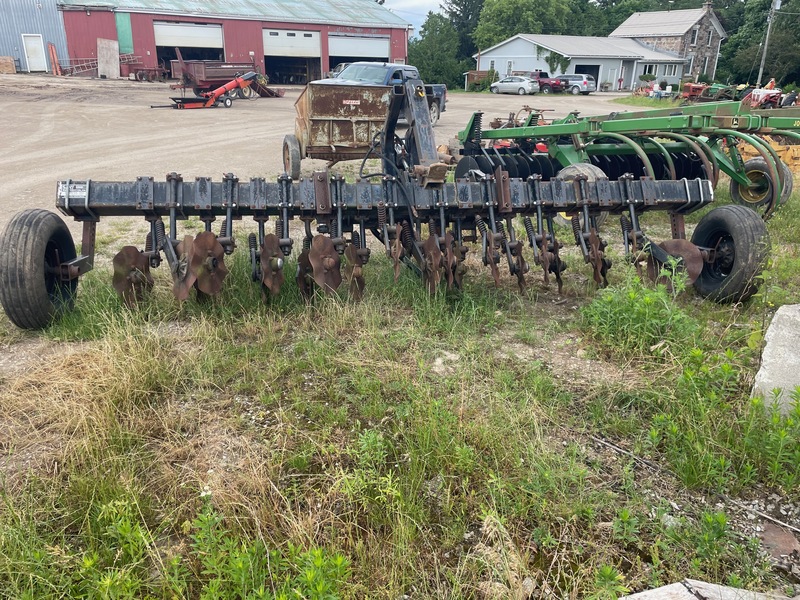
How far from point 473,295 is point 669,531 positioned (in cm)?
234

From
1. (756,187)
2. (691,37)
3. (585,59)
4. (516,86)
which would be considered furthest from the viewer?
(691,37)

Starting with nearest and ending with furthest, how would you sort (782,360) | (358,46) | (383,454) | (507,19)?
1. (383,454)
2. (782,360)
3. (358,46)
4. (507,19)

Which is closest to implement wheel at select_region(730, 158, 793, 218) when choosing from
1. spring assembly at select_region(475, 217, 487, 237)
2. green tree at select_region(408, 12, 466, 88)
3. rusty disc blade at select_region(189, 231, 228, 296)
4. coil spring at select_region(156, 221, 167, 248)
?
spring assembly at select_region(475, 217, 487, 237)

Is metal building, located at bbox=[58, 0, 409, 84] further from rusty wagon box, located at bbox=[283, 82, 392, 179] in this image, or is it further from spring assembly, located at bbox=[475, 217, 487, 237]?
spring assembly, located at bbox=[475, 217, 487, 237]

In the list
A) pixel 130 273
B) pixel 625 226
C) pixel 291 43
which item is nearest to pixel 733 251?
pixel 625 226

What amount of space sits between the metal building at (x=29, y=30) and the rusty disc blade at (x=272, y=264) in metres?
Result: 35.8

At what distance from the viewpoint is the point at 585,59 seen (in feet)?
153

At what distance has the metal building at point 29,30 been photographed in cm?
3188

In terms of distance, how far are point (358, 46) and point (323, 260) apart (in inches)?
1445

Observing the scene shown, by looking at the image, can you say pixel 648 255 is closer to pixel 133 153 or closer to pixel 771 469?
pixel 771 469

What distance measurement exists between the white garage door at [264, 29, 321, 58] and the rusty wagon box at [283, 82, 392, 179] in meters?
29.1

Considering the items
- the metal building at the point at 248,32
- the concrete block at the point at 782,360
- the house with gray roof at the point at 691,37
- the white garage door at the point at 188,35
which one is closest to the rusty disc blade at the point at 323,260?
the concrete block at the point at 782,360

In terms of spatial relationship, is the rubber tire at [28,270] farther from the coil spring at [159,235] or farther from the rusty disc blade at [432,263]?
the rusty disc blade at [432,263]

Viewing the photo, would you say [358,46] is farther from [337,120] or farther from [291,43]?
[337,120]
